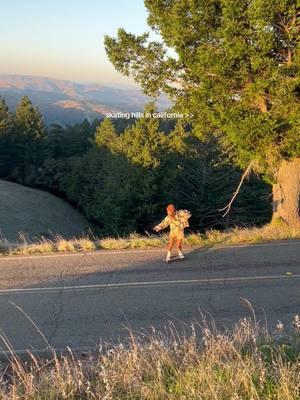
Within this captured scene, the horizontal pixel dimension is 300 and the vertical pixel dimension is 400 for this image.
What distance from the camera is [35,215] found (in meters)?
53.3

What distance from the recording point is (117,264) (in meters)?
11.8

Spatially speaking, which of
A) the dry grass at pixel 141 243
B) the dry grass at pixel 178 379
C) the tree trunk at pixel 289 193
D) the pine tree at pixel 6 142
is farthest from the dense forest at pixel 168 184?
the dry grass at pixel 178 379

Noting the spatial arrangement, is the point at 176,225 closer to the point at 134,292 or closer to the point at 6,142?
the point at 134,292

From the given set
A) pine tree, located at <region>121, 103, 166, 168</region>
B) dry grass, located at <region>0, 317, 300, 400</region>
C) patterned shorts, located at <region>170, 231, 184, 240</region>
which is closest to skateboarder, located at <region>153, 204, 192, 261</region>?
patterned shorts, located at <region>170, 231, 184, 240</region>

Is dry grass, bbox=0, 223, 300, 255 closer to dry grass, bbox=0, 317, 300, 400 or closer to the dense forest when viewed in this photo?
dry grass, bbox=0, 317, 300, 400

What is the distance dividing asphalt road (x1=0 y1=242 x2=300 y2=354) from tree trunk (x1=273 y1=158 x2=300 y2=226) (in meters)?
3.41

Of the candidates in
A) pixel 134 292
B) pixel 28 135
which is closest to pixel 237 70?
pixel 134 292

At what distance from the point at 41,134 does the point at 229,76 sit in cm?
5930

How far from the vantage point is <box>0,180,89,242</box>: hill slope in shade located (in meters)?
48.0

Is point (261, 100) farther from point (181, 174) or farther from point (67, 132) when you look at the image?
point (67, 132)

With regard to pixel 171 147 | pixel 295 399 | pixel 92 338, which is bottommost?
pixel 92 338

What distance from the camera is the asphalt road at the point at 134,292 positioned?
7.99 m

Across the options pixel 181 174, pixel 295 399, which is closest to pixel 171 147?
pixel 181 174

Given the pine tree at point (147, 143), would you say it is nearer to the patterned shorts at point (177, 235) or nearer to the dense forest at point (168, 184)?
the dense forest at point (168, 184)
